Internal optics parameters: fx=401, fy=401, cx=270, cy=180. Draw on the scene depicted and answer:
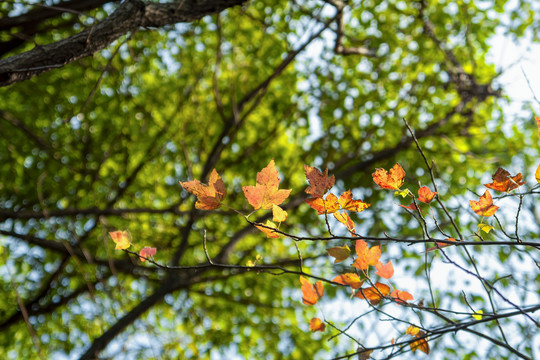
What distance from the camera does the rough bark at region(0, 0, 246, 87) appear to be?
1761 millimetres

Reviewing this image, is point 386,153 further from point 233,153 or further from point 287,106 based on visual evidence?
point 233,153

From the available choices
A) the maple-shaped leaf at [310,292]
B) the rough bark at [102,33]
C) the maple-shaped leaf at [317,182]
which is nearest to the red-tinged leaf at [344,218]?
the maple-shaped leaf at [317,182]

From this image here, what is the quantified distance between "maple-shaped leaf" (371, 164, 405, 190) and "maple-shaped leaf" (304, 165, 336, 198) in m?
0.17

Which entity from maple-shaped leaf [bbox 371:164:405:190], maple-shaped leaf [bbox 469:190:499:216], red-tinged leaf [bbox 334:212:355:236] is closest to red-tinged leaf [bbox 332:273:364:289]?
red-tinged leaf [bbox 334:212:355:236]

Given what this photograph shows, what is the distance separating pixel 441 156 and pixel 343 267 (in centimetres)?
198

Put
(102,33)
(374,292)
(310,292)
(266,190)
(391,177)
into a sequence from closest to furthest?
1. (266,190)
2. (391,177)
3. (374,292)
4. (310,292)
5. (102,33)

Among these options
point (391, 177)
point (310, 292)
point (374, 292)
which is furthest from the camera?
point (310, 292)

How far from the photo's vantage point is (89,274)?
5.40m

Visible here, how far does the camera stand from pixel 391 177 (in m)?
1.20

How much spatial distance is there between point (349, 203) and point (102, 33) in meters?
1.50

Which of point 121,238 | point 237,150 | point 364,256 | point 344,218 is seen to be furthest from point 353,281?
point 237,150

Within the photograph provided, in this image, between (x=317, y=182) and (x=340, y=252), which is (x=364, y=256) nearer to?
(x=340, y=252)

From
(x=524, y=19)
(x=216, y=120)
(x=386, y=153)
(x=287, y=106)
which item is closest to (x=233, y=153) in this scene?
(x=216, y=120)

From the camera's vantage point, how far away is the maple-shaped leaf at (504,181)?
44.6 inches
